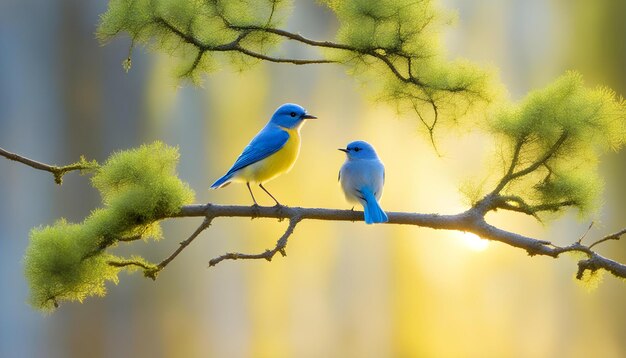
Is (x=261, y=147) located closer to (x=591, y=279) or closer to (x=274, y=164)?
(x=274, y=164)

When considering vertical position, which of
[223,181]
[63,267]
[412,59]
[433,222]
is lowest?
[63,267]

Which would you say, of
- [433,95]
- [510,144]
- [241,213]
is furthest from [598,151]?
[241,213]

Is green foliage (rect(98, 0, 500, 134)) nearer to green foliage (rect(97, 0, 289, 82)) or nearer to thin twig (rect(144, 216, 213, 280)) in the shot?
green foliage (rect(97, 0, 289, 82))

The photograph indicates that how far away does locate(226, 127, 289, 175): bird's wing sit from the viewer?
1658mm

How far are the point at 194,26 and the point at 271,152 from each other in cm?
30

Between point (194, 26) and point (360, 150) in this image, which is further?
point (360, 150)

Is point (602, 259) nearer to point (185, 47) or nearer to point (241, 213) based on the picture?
point (241, 213)

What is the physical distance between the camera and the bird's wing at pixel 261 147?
1658mm

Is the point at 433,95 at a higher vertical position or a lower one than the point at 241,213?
higher

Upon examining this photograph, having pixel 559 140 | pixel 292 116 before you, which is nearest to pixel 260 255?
pixel 292 116

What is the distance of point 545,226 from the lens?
1559 mm

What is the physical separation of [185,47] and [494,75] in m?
0.60

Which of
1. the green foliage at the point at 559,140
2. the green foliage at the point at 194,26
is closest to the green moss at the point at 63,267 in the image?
the green foliage at the point at 194,26

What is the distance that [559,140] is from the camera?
1.52 metres
